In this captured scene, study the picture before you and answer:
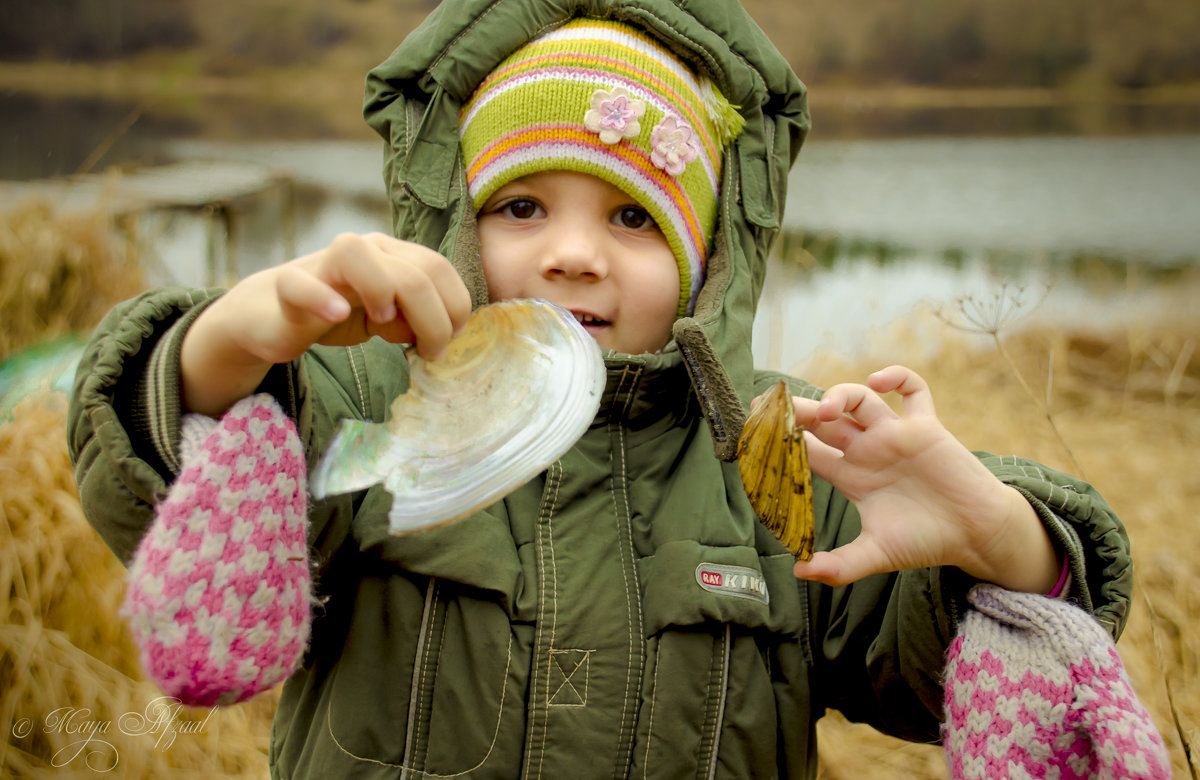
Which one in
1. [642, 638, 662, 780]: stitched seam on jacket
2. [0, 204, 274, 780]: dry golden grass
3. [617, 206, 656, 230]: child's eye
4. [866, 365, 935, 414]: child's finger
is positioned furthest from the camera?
[0, 204, 274, 780]: dry golden grass

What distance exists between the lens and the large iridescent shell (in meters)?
0.84

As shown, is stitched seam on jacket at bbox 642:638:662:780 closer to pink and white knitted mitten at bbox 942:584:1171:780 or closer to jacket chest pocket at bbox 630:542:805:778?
jacket chest pocket at bbox 630:542:805:778

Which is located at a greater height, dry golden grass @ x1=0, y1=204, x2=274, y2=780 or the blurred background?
the blurred background

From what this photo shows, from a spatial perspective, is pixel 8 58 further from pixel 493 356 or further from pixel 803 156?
pixel 803 156

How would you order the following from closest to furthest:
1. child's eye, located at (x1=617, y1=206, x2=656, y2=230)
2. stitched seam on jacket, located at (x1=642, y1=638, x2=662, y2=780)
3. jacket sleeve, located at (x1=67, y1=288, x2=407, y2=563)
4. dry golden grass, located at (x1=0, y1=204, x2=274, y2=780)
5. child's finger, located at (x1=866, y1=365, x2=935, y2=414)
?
1. jacket sleeve, located at (x1=67, y1=288, x2=407, y2=563)
2. child's finger, located at (x1=866, y1=365, x2=935, y2=414)
3. stitched seam on jacket, located at (x1=642, y1=638, x2=662, y2=780)
4. child's eye, located at (x1=617, y1=206, x2=656, y2=230)
5. dry golden grass, located at (x1=0, y1=204, x2=274, y2=780)

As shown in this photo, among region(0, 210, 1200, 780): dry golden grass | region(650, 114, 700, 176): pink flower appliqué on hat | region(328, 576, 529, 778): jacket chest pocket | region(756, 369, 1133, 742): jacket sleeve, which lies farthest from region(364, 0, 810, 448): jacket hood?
region(0, 210, 1200, 780): dry golden grass

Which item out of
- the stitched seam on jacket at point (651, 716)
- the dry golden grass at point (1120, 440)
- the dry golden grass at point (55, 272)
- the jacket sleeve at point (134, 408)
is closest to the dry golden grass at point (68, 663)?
the dry golden grass at point (55, 272)

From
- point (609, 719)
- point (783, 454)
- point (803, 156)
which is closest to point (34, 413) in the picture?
point (609, 719)

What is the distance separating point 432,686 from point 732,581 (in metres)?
0.44

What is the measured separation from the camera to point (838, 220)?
5105mm

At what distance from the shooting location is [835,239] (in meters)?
5.00

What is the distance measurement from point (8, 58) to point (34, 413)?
2.00 meters

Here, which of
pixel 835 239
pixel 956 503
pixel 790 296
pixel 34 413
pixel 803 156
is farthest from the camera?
pixel 803 156

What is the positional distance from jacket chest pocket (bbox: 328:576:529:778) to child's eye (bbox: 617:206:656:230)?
2.07 ft
